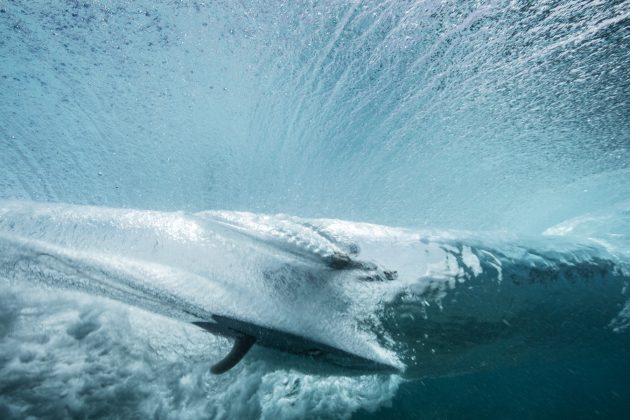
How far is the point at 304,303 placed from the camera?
139cm

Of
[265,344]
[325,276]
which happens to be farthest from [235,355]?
[325,276]

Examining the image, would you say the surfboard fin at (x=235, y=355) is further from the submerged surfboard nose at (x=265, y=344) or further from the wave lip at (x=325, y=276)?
the wave lip at (x=325, y=276)

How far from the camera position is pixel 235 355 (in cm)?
129

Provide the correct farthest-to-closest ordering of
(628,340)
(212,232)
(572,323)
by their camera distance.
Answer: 1. (628,340)
2. (572,323)
3. (212,232)

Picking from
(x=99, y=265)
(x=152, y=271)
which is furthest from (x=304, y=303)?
(x=99, y=265)

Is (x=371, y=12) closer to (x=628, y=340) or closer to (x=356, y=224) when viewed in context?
(x=356, y=224)

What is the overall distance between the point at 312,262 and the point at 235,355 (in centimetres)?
55

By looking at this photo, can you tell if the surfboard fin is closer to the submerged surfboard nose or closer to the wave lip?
the submerged surfboard nose

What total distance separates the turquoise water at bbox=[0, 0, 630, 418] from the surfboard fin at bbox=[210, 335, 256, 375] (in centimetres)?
13

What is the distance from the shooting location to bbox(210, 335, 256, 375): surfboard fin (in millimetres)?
1274

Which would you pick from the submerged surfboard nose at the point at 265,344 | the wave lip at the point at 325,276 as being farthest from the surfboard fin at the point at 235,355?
the wave lip at the point at 325,276

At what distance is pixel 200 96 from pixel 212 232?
4903 millimetres

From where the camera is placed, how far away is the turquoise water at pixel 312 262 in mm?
1343

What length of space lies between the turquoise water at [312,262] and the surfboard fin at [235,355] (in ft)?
0.42
